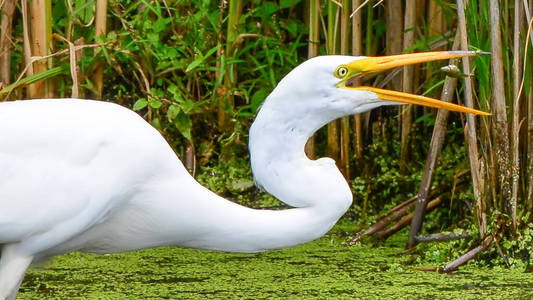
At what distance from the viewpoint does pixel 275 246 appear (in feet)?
9.27

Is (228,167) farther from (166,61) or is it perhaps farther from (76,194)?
(76,194)

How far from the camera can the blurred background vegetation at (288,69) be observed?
373 cm

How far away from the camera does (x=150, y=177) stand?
9.12ft

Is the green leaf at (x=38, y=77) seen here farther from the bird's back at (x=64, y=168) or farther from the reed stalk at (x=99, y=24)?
the bird's back at (x=64, y=168)

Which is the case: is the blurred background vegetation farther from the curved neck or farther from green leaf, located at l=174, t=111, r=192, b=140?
the curved neck

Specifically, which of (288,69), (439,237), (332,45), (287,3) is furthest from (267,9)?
(439,237)

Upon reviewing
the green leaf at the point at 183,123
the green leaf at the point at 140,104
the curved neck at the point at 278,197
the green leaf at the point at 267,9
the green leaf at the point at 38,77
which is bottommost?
the curved neck at the point at 278,197

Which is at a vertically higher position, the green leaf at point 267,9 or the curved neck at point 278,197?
the green leaf at point 267,9

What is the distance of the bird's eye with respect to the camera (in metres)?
2.75

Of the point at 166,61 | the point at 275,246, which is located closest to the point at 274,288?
the point at 275,246

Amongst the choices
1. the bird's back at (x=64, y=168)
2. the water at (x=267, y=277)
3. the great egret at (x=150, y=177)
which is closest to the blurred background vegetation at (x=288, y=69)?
the water at (x=267, y=277)

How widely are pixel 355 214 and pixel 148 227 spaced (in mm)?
1756

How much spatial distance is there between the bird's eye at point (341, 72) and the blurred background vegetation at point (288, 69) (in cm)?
102

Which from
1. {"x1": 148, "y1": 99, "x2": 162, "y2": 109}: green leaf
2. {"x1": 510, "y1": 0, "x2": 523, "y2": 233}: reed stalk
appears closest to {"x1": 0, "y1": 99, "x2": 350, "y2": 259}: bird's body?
{"x1": 510, "y1": 0, "x2": 523, "y2": 233}: reed stalk
